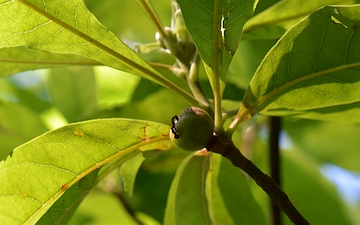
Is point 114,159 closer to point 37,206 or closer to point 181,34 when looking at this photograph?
point 37,206

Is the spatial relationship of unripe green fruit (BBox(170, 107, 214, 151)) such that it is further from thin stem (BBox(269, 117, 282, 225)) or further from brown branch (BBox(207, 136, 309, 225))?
thin stem (BBox(269, 117, 282, 225))

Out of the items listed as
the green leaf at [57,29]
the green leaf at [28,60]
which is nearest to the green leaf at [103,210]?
the green leaf at [28,60]

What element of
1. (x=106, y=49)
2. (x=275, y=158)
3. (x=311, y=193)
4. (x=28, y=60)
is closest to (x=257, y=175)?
(x=106, y=49)

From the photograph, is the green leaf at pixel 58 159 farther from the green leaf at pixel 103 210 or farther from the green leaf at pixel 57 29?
the green leaf at pixel 103 210

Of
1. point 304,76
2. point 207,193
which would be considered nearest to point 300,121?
point 207,193

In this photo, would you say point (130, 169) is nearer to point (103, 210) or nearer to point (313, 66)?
point (313, 66)

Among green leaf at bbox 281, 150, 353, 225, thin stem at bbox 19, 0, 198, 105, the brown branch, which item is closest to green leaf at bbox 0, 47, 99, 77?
thin stem at bbox 19, 0, 198, 105
